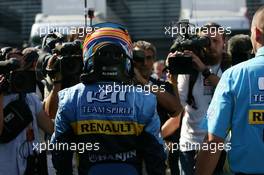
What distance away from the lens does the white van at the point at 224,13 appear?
1060 centimetres

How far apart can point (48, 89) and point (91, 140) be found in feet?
5.84

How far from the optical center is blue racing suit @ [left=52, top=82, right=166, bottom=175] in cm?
272

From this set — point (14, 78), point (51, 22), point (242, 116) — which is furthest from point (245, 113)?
point (51, 22)

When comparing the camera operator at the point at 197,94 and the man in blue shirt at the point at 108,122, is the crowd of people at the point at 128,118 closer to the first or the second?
the man in blue shirt at the point at 108,122

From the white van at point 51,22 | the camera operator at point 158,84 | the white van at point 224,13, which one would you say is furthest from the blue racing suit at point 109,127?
the white van at point 224,13

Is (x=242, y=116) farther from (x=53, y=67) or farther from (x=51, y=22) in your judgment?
(x=51, y=22)

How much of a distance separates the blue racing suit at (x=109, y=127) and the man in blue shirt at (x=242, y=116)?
11.4 inches

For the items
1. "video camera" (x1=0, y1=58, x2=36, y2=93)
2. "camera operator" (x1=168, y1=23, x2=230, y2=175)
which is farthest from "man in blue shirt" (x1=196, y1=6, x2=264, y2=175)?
"camera operator" (x1=168, y1=23, x2=230, y2=175)

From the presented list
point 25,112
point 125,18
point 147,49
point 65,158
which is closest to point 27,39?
point 125,18

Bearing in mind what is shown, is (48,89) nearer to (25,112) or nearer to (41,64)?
(41,64)

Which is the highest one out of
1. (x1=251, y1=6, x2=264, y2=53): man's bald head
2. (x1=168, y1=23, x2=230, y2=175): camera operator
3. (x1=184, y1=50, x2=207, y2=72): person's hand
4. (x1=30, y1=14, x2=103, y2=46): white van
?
(x1=251, y1=6, x2=264, y2=53): man's bald head

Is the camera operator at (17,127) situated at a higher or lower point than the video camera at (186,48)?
lower

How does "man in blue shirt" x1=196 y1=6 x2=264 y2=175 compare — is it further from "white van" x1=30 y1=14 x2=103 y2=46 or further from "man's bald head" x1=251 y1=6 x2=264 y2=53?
"white van" x1=30 y1=14 x2=103 y2=46

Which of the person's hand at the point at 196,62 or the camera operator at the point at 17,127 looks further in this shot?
the person's hand at the point at 196,62
